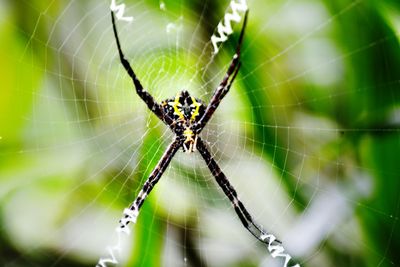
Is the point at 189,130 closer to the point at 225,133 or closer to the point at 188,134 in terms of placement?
the point at 188,134

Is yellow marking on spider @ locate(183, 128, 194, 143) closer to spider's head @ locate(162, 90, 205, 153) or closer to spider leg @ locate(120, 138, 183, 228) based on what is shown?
spider's head @ locate(162, 90, 205, 153)

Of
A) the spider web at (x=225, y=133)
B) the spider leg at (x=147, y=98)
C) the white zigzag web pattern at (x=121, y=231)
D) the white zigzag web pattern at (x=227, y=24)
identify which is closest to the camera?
the spider web at (x=225, y=133)

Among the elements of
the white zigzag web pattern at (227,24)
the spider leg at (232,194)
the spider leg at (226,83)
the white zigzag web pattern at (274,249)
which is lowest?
the white zigzag web pattern at (274,249)

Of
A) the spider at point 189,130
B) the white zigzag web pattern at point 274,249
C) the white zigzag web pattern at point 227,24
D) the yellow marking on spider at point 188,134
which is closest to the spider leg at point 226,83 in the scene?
the spider at point 189,130

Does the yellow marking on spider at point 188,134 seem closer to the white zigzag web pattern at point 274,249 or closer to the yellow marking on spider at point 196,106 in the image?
the yellow marking on spider at point 196,106

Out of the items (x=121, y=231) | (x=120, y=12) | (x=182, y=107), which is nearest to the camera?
(x=120, y=12)

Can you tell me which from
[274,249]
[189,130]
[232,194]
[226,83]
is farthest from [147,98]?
[274,249]

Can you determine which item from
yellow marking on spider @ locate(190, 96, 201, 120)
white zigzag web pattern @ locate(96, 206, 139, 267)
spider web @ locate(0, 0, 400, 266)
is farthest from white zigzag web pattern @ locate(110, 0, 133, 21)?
white zigzag web pattern @ locate(96, 206, 139, 267)
